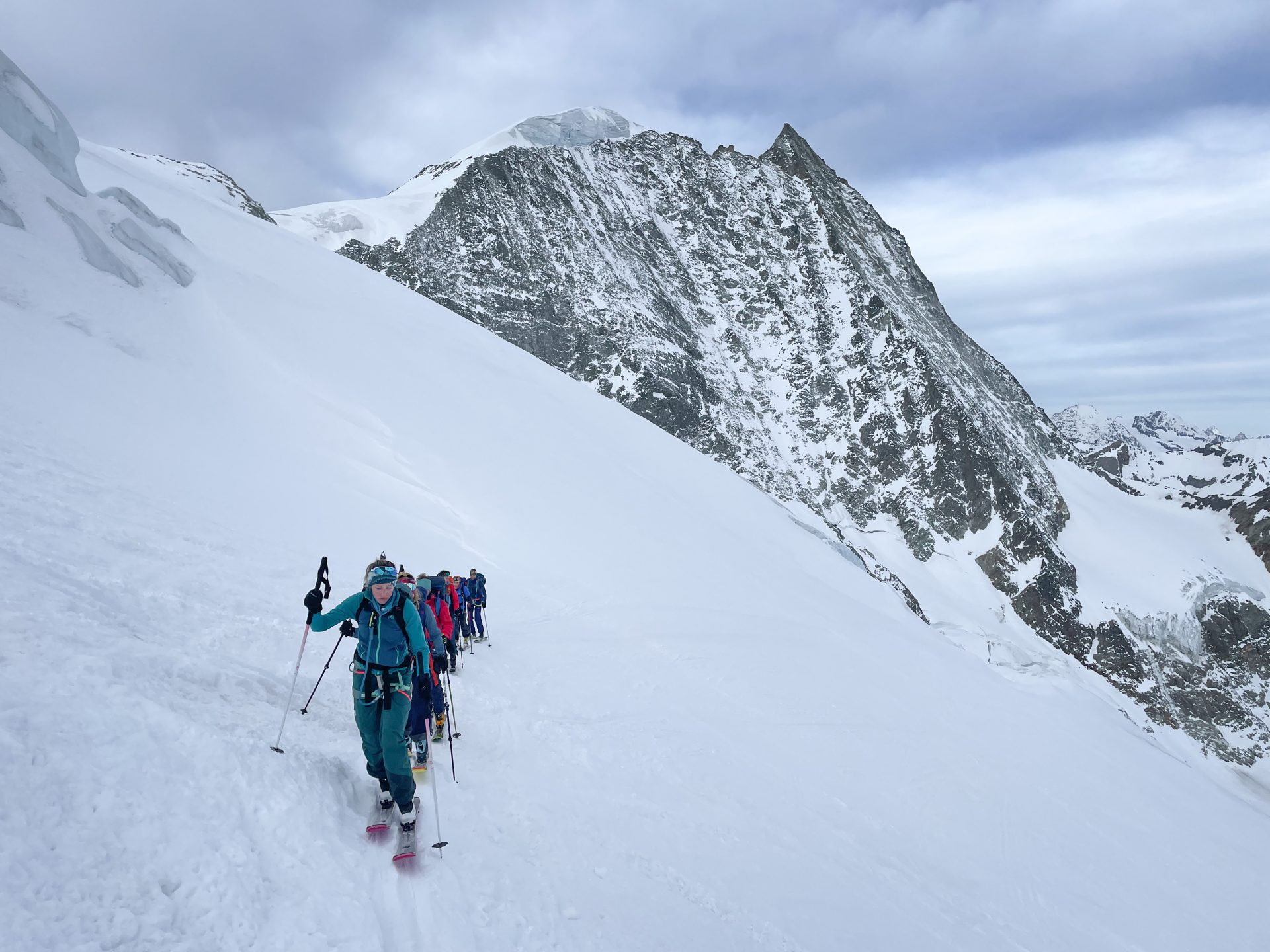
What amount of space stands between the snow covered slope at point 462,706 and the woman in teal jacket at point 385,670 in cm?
47

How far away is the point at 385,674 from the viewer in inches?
213

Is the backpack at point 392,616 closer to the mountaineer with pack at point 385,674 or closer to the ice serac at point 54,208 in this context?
the mountaineer with pack at point 385,674

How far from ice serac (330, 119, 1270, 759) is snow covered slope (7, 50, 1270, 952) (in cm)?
6595

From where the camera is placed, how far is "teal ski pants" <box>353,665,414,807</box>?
5.30 m

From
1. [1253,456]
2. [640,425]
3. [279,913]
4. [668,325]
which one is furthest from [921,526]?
[1253,456]

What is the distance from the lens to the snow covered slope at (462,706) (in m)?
4.47

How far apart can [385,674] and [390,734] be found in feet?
1.57

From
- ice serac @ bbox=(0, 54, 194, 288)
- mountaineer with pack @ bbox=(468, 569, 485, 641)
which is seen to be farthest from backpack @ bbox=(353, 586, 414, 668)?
ice serac @ bbox=(0, 54, 194, 288)

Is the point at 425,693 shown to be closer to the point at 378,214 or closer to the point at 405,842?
the point at 405,842

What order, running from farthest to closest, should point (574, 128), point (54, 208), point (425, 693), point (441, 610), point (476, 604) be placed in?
point (574, 128)
point (54, 208)
point (476, 604)
point (441, 610)
point (425, 693)

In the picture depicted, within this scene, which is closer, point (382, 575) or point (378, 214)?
point (382, 575)

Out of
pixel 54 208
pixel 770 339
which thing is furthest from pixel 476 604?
pixel 770 339

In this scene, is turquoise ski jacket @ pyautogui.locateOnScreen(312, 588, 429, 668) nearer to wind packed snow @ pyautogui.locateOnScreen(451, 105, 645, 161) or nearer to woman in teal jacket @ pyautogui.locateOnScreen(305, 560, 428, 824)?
woman in teal jacket @ pyautogui.locateOnScreen(305, 560, 428, 824)

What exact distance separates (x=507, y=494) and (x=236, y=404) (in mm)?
8129
